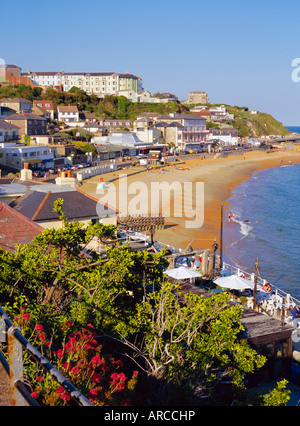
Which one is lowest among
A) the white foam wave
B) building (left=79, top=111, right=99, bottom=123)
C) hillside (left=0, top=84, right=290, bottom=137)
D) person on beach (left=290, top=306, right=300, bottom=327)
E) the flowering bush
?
person on beach (left=290, top=306, right=300, bottom=327)

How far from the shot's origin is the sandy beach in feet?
114

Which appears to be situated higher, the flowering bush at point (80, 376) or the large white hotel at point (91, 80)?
the large white hotel at point (91, 80)

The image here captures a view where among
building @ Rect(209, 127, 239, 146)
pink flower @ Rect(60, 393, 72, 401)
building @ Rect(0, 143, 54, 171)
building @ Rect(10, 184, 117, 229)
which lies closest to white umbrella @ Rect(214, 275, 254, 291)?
building @ Rect(10, 184, 117, 229)

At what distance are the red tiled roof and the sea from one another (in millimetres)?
14868

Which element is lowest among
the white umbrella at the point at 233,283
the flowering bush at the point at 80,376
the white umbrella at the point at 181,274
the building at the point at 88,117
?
the white umbrella at the point at 233,283

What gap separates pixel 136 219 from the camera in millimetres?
34625

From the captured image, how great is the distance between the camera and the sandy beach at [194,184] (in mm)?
34872

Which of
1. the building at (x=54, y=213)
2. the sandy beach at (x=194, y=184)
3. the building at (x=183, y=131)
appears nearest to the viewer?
the building at (x=54, y=213)

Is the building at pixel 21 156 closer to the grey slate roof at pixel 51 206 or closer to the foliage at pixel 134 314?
the grey slate roof at pixel 51 206

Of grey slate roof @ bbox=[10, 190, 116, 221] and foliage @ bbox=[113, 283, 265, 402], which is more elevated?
grey slate roof @ bbox=[10, 190, 116, 221]

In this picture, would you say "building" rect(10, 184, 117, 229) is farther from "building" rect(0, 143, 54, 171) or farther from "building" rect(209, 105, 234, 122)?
"building" rect(209, 105, 234, 122)

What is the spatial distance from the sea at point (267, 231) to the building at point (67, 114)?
4801cm

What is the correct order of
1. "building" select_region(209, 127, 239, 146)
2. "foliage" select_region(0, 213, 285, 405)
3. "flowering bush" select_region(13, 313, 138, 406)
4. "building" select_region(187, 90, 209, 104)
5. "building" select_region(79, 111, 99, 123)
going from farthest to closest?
1. "building" select_region(187, 90, 209, 104)
2. "building" select_region(209, 127, 239, 146)
3. "building" select_region(79, 111, 99, 123)
4. "foliage" select_region(0, 213, 285, 405)
5. "flowering bush" select_region(13, 313, 138, 406)

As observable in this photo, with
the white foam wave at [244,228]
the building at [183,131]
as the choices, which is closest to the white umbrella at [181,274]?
the white foam wave at [244,228]
